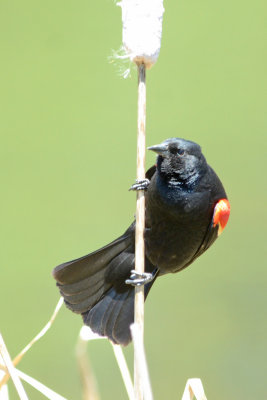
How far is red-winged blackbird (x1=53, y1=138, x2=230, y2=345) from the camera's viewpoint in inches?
81.3

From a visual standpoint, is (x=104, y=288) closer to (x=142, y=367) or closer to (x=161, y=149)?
(x=161, y=149)

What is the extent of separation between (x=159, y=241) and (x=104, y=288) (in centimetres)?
26

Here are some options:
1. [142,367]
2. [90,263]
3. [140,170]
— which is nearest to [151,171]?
[90,263]

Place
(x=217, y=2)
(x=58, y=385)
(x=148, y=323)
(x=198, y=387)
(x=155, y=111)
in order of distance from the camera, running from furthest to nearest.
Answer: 1. (x=217, y=2)
2. (x=155, y=111)
3. (x=148, y=323)
4. (x=58, y=385)
5. (x=198, y=387)

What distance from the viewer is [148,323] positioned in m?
3.65

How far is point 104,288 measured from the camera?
233cm

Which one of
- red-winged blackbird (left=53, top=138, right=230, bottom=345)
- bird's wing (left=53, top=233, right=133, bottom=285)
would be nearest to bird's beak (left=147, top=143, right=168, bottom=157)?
red-winged blackbird (left=53, top=138, right=230, bottom=345)

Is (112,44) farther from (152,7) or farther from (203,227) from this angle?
(152,7)

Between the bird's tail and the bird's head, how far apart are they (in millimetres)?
325

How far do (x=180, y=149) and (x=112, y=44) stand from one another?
2.09 m

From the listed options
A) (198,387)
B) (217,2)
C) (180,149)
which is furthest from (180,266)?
(217,2)

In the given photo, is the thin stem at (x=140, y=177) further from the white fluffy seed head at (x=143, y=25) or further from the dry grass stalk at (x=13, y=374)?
the dry grass stalk at (x=13, y=374)

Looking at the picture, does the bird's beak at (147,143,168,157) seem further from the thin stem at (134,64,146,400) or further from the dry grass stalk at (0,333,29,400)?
the dry grass stalk at (0,333,29,400)

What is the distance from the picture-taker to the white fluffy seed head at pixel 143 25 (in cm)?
154
